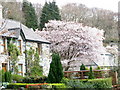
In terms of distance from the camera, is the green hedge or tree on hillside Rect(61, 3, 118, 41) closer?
the green hedge

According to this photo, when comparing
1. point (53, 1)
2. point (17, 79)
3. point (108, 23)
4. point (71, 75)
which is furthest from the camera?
point (108, 23)

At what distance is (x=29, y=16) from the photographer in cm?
4019

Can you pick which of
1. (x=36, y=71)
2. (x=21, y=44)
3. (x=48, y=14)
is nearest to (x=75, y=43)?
(x=36, y=71)

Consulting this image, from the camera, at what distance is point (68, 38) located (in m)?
27.5

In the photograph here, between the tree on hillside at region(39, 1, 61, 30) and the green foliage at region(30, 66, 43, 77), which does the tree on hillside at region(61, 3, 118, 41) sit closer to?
the tree on hillside at region(39, 1, 61, 30)

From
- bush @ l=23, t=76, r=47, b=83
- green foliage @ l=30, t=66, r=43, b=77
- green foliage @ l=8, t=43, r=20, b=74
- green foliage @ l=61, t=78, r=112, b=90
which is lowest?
green foliage @ l=61, t=78, r=112, b=90

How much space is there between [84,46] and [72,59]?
1.68 m

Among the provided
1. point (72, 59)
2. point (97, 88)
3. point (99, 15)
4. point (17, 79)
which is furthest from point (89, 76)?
point (99, 15)

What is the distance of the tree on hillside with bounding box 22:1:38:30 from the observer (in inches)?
1527

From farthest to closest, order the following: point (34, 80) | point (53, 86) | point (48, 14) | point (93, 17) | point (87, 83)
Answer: point (93, 17)
point (48, 14)
point (34, 80)
point (87, 83)
point (53, 86)

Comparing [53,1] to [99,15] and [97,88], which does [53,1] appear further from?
[97,88]

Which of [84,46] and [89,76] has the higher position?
[84,46]

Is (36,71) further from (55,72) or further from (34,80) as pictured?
(55,72)

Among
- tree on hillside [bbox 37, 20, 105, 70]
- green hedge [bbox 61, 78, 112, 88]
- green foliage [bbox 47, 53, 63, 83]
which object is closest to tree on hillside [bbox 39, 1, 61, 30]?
tree on hillside [bbox 37, 20, 105, 70]
